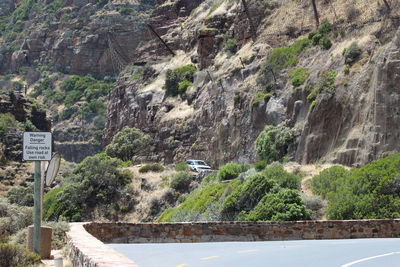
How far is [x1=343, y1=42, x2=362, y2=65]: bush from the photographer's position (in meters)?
45.4

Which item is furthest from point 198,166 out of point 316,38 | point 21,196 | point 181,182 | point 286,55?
point 21,196

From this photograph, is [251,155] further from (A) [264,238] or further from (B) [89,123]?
(B) [89,123]

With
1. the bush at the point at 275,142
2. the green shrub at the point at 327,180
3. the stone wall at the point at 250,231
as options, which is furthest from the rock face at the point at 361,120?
the stone wall at the point at 250,231

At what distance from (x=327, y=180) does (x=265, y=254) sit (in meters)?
20.8

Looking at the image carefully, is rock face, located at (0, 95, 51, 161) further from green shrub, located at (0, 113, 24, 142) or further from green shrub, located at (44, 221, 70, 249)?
green shrub, located at (44, 221, 70, 249)

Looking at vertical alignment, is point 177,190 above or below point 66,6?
below

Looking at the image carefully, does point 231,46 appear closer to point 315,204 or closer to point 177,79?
point 177,79

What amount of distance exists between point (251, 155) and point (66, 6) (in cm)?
10968

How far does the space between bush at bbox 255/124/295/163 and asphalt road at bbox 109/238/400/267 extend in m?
26.4

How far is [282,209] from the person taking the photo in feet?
102

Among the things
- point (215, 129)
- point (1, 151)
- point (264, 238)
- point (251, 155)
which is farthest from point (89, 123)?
point (264, 238)

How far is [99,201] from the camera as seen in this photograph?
5262 centimetres

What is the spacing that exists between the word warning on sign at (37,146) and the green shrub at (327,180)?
2488cm

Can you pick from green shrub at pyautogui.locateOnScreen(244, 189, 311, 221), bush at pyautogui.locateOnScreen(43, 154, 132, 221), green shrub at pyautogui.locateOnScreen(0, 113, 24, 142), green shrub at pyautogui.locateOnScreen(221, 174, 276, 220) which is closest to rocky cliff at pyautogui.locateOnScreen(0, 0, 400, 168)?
green shrub at pyautogui.locateOnScreen(221, 174, 276, 220)
